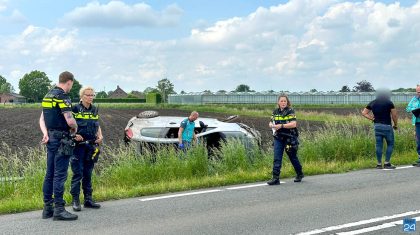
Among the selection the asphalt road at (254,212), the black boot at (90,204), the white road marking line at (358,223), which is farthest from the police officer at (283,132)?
the black boot at (90,204)

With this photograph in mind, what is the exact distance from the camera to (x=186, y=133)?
1043 cm

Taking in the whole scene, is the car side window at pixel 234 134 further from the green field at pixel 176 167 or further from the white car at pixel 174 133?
the green field at pixel 176 167

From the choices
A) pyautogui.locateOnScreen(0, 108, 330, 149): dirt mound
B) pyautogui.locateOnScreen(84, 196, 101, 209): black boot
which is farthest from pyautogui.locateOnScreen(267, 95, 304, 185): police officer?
pyautogui.locateOnScreen(0, 108, 330, 149): dirt mound

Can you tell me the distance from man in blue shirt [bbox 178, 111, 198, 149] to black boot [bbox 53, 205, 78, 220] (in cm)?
405

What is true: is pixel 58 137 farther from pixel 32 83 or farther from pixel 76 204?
pixel 32 83

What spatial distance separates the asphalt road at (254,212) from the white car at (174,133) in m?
2.25

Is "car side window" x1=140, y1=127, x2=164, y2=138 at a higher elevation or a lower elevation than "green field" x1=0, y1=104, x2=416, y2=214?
higher

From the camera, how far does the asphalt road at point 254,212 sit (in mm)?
5918

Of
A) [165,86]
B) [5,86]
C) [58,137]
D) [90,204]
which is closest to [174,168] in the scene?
[90,204]

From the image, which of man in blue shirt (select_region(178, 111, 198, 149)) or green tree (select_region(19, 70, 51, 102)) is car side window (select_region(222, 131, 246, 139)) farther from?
green tree (select_region(19, 70, 51, 102))

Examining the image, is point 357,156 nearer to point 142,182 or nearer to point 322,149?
point 322,149

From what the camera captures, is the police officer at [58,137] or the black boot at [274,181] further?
the black boot at [274,181]

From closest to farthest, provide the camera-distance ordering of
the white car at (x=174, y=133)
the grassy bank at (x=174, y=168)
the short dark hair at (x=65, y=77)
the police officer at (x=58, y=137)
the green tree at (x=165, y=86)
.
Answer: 1. the police officer at (x=58, y=137)
2. the short dark hair at (x=65, y=77)
3. the grassy bank at (x=174, y=168)
4. the white car at (x=174, y=133)
5. the green tree at (x=165, y=86)

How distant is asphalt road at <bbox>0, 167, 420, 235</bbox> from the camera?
592cm
